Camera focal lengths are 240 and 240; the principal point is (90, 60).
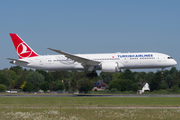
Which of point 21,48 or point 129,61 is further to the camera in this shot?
point 21,48

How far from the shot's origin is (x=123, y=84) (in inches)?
3738

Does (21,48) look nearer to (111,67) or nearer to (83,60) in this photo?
(83,60)

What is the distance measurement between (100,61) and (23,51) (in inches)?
633

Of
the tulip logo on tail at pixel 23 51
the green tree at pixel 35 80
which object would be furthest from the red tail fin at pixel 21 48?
the green tree at pixel 35 80

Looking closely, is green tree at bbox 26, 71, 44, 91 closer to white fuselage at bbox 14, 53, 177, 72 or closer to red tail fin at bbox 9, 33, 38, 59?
red tail fin at bbox 9, 33, 38, 59

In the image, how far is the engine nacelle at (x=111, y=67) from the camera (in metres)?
40.5

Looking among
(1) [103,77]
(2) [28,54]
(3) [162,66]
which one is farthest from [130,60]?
(1) [103,77]

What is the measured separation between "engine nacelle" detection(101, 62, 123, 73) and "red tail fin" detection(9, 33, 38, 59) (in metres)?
14.8

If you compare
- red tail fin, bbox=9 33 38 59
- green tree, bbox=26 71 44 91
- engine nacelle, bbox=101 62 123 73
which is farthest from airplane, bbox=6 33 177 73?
green tree, bbox=26 71 44 91

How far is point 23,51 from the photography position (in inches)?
1874

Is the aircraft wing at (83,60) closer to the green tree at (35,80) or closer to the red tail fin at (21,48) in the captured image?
the red tail fin at (21,48)

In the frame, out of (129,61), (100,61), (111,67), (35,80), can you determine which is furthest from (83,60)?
(35,80)

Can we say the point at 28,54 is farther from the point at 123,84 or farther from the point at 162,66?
the point at 123,84

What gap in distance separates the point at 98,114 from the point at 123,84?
78.3 meters
